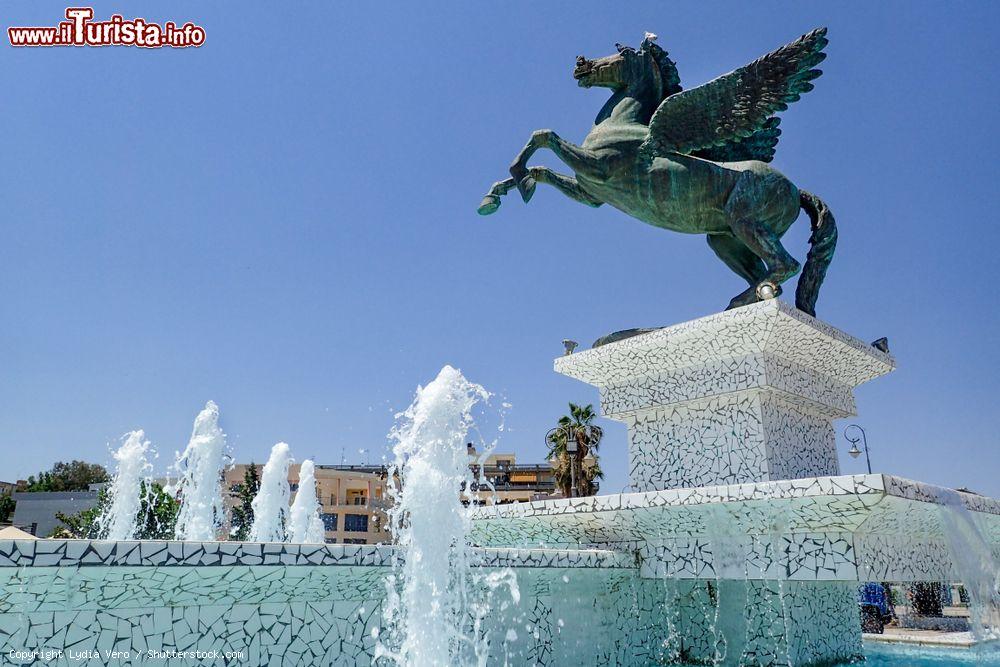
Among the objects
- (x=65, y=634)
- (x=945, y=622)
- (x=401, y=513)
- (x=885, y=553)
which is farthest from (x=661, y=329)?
(x=945, y=622)

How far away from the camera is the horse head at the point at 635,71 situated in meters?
7.79

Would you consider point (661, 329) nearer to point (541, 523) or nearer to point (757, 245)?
point (757, 245)

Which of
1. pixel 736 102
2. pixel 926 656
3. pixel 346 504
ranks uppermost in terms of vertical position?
pixel 736 102

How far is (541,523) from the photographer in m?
6.71

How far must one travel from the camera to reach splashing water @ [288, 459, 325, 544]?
17.7m

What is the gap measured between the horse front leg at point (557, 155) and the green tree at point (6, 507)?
45803mm

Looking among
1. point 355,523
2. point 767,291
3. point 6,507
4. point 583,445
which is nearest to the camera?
point 767,291

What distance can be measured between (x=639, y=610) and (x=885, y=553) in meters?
2.14

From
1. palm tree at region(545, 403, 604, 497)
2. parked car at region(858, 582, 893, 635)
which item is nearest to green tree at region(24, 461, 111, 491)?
palm tree at region(545, 403, 604, 497)

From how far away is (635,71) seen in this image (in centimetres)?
780

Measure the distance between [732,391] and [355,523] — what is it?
151 ft

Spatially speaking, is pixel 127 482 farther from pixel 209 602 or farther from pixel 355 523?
pixel 355 523

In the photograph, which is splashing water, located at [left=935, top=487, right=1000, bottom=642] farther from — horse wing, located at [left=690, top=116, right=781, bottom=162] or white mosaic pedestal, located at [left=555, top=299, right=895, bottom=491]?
horse wing, located at [left=690, top=116, right=781, bottom=162]

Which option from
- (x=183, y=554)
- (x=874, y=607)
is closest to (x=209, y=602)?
Answer: (x=183, y=554)
